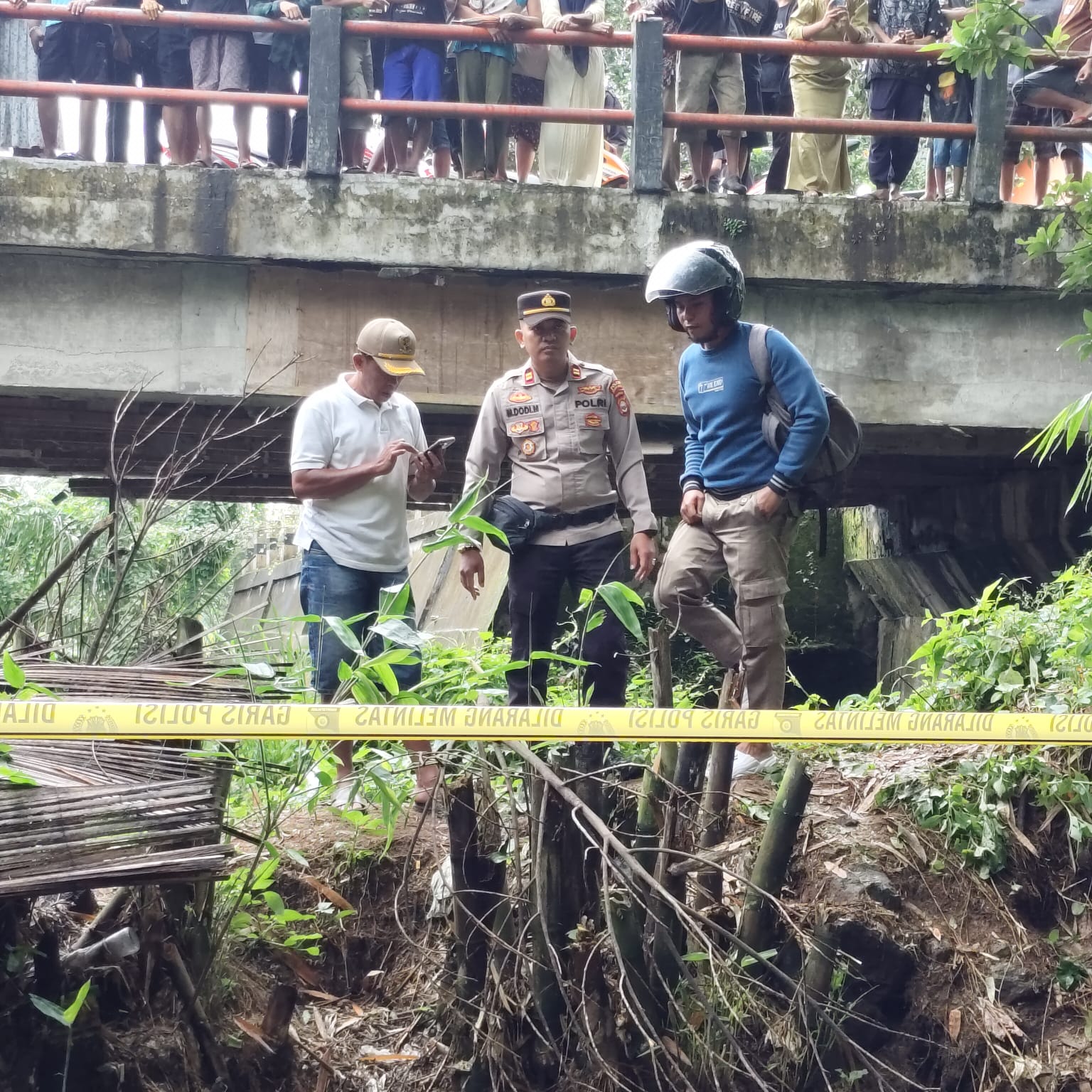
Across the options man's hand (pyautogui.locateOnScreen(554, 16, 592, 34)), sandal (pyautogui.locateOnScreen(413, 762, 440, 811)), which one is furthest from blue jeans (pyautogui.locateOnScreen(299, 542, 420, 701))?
man's hand (pyautogui.locateOnScreen(554, 16, 592, 34))

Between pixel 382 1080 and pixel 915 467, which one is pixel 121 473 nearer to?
pixel 382 1080

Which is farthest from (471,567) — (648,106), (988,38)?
(648,106)

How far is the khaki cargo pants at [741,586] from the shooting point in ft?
15.9

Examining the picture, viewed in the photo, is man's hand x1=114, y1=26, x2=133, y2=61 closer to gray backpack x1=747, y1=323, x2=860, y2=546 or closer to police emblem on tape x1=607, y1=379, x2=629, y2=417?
police emblem on tape x1=607, y1=379, x2=629, y2=417

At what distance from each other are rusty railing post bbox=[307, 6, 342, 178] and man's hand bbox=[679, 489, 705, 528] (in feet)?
10.7

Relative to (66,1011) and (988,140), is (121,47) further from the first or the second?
(66,1011)

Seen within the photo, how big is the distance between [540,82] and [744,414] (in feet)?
12.7

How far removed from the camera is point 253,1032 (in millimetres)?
3674

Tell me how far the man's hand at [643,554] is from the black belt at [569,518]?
0.52ft

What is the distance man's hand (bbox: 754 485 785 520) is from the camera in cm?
477

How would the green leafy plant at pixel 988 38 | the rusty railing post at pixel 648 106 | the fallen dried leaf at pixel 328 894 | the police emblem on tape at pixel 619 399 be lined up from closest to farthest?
the fallen dried leaf at pixel 328 894 → the green leafy plant at pixel 988 38 → the police emblem on tape at pixel 619 399 → the rusty railing post at pixel 648 106

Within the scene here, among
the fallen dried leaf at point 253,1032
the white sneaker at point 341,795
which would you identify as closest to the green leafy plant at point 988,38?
the white sneaker at point 341,795

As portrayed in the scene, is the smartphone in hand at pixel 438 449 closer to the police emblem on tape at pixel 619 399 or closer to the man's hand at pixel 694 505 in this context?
the police emblem on tape at pixel 619 399

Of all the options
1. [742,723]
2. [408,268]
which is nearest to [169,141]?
[408,268]
